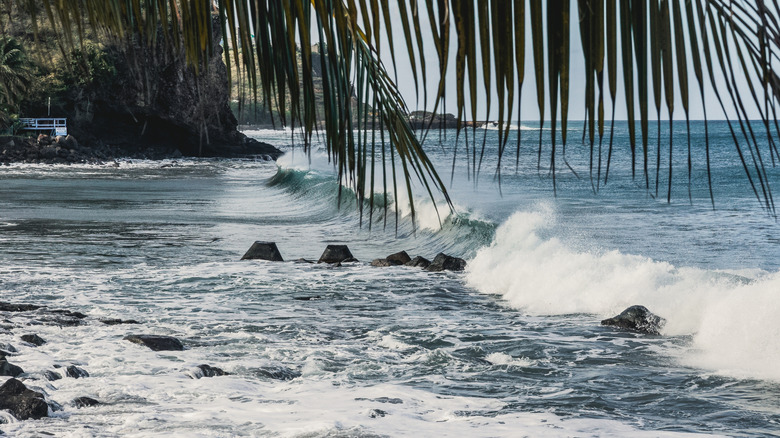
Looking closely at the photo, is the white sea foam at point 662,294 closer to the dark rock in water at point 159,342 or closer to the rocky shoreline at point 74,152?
the dark rock in water at point 159,342

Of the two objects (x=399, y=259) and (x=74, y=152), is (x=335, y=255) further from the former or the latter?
(x=74, y=152)

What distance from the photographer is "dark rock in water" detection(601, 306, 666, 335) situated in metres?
8.63

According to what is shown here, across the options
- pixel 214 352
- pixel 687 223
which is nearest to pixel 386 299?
pixel 214 352

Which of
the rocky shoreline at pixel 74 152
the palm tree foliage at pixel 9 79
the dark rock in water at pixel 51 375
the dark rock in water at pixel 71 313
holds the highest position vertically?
the palm tree foliage at pixel 9 79

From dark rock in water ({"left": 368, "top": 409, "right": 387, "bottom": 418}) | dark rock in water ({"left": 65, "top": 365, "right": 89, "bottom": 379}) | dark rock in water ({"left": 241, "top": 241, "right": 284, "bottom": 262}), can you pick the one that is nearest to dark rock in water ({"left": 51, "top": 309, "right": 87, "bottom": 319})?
dark rock in water ({"left": 65, "top": 365, "right": 89, "bottom": 379})

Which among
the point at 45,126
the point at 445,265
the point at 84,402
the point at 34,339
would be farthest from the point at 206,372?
the point at 45,126

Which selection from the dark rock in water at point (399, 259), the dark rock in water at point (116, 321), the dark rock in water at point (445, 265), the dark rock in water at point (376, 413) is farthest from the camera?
the dark rock in water at point (399, 259)

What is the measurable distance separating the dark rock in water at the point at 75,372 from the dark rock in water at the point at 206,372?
0.76m

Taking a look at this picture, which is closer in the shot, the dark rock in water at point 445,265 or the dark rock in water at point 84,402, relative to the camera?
the dark rock in water at point 84,402

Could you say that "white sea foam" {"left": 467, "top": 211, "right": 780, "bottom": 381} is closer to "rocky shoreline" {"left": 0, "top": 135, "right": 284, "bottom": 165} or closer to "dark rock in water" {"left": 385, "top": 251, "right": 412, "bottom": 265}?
"dark rock in water" {"left": 385, "top": 251, "right": 412, "bottom": 265}

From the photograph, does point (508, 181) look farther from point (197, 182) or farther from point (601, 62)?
point (601, 62)

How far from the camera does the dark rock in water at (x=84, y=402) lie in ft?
18.6

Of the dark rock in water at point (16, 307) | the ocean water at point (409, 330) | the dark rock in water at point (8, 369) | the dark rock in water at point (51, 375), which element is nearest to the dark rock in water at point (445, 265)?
the ocean water at point (409, 330)

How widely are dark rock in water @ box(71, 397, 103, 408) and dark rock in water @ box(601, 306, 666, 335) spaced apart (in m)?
5.19
